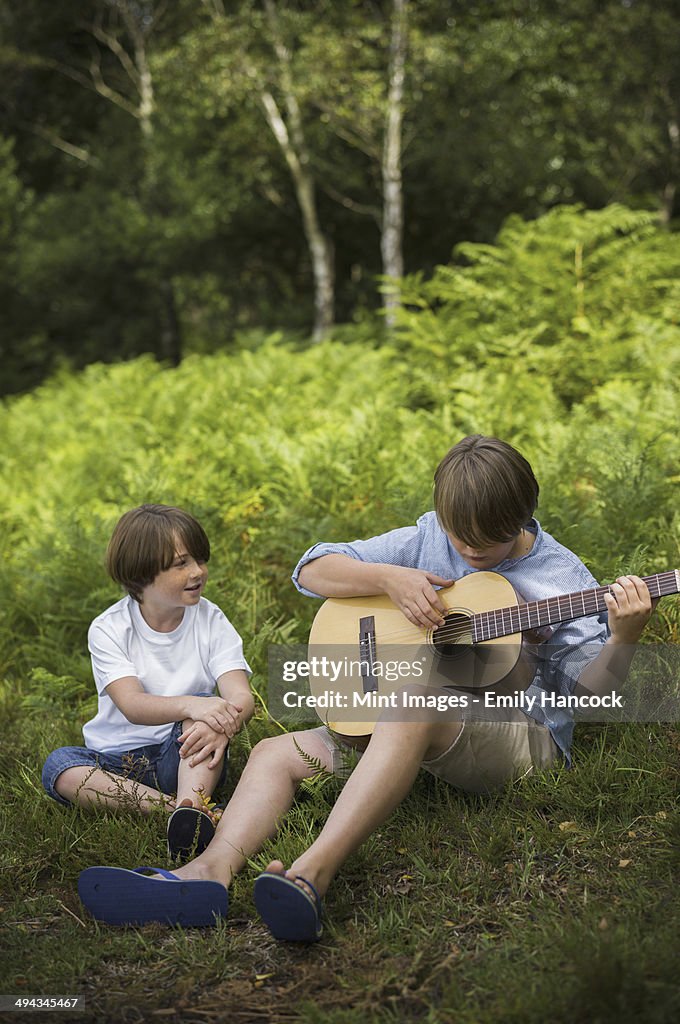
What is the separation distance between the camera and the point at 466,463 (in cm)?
290

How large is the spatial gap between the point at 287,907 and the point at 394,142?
1267 cm

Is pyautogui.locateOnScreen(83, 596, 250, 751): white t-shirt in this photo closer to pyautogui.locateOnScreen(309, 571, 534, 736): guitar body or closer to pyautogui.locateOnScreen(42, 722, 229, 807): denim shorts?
pyautogui.locateOnScreen(42, 722, 229, 807): denim shorts

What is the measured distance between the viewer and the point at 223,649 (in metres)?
3.35

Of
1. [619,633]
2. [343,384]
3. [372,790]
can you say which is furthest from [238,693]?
[343,384]

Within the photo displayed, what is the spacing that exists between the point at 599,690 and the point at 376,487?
2872 mm

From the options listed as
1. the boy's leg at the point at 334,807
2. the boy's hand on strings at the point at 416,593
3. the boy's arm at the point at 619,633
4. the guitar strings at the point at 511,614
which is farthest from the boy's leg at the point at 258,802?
the boy's arm at the point at 619,633

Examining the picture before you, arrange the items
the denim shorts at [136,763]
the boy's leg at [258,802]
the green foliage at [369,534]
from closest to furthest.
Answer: the green foliage at [369,534] < the boy's leg at [258,802] < the denim shorts at [136,763]

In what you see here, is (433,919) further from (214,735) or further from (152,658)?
(152,658)

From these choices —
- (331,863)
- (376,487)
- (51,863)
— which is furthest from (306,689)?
(376,487)

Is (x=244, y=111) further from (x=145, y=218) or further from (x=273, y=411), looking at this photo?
(x=273, y=411)

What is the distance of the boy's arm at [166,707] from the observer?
3082 mm

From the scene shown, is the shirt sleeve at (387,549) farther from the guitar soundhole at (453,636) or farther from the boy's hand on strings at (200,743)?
the boy's hand on strings at (200,743)

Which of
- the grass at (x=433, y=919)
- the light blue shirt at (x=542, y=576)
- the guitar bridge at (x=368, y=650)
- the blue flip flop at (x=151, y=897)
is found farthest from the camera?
the guitar bridge at (x=368, y=650)

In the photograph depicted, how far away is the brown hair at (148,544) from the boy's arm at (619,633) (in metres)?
1.33
